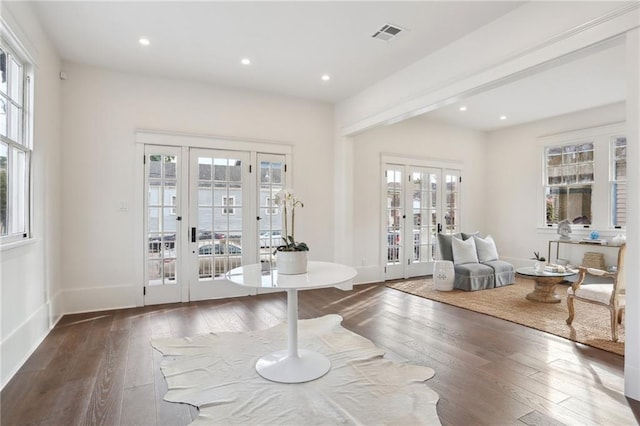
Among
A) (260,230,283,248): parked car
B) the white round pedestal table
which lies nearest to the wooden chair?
the white round pedestal table

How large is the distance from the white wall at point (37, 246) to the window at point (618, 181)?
7667mm

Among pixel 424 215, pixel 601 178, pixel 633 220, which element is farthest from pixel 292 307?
pixel 601 178

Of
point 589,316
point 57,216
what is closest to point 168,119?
point 57,216

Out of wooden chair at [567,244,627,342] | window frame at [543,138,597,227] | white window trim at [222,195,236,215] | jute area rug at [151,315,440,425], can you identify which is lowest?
jute area rug at [151,315,440,425]

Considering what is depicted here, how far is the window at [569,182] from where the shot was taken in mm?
5887

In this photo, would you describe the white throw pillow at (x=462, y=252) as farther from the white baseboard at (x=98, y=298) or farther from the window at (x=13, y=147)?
the window at (x=13, y=147)

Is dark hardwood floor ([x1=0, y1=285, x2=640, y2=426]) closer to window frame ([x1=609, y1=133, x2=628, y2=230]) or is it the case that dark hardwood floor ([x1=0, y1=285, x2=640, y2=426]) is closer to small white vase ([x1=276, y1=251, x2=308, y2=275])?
small white vase ([x1=276, y1=251, x2=308, y2=275])

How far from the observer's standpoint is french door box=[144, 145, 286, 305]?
448cm

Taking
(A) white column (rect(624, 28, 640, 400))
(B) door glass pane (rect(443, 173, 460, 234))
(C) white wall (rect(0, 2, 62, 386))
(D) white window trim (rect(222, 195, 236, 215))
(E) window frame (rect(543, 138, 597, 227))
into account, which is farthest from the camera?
(B) door glass pane (rect(443, 173, 460, 234))

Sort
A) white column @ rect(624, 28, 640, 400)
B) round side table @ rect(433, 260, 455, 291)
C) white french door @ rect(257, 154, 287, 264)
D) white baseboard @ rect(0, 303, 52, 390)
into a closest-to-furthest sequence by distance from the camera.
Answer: white column @ rect(624, 28, 640, 400)
white baseboard @ rect(0, 303, 52, 390)
white french door @ rect(257, 154, 287, 264)
round side table @ rect(433, 260, 455, 291)

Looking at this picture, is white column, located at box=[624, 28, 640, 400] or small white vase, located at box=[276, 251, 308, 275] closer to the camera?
white column, located at box=[624, 28, 640, 400]

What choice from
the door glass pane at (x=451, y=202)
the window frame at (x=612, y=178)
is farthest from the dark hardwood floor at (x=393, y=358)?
the window frame at (x=612, y=178)

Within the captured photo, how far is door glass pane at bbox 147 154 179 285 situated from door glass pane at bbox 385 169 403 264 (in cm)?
353

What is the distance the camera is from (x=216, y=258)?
4.80 metres
